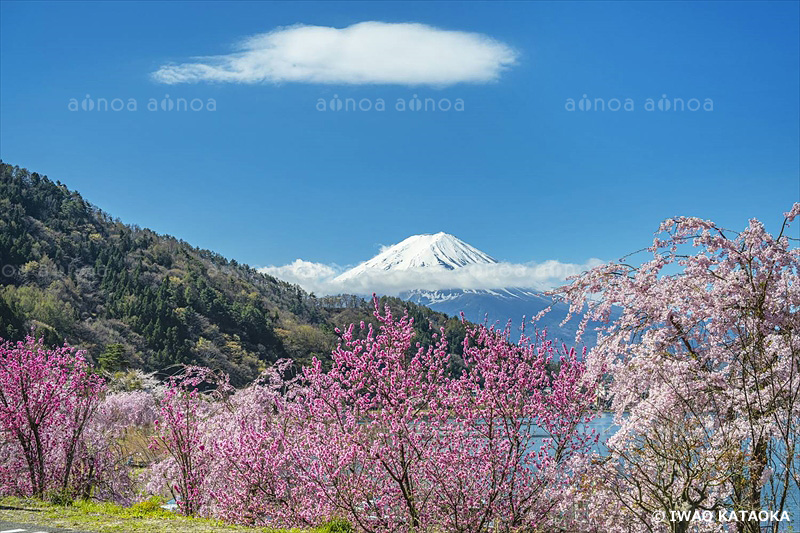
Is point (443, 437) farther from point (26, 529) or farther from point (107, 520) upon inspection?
point (26, 529)

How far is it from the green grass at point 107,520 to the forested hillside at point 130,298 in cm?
5377

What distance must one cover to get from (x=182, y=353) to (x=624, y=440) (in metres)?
89.2

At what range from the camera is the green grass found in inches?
377

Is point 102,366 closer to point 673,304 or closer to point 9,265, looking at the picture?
point 9,265

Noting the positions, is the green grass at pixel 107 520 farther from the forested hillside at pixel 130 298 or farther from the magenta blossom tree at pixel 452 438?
the forested hillside at pixel 130 298

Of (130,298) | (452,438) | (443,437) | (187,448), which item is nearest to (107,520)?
(187,448)

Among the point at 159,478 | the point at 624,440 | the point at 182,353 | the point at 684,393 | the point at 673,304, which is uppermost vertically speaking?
the point at 182,353

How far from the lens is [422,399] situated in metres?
10.1

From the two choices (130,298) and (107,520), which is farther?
(130,298)

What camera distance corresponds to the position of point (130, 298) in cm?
10169

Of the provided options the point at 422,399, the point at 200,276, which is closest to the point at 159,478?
the point at 422,399

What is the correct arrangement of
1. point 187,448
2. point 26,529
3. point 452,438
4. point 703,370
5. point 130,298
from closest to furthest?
point 703,370 → point 26,529 → point 452,438 → point 187,448 → point 130,298

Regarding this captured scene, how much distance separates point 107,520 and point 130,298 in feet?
322

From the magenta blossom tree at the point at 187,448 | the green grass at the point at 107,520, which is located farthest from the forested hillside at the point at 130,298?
the green grass at the point at 107,520
